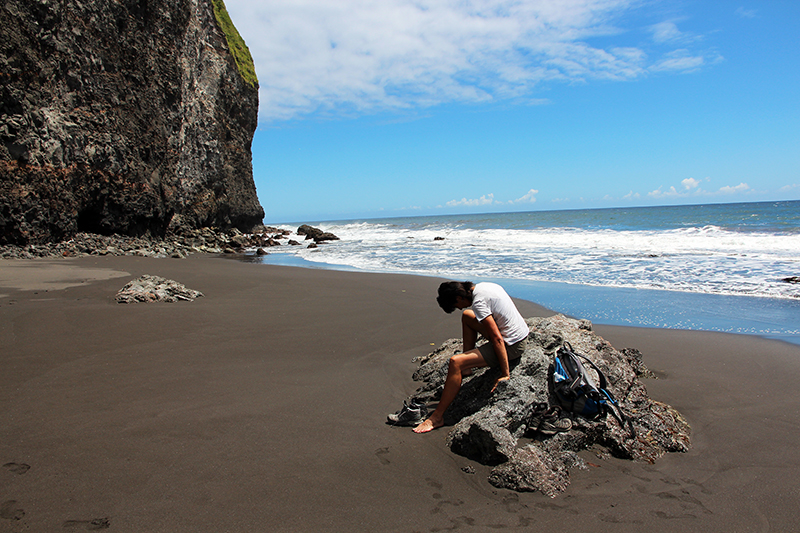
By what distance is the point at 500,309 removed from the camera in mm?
3756

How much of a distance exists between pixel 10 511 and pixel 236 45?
116 feet

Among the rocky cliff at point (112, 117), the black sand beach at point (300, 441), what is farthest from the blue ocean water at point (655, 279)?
the rocky cliff at point (112, 117)

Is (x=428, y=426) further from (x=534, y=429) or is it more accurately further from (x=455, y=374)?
(x=534, y=429)

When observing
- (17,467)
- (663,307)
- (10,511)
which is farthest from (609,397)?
(663,307)

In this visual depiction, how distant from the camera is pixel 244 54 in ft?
106

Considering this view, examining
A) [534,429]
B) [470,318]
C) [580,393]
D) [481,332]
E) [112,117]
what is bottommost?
[534,429]

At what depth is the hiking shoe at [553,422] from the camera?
10.9ft

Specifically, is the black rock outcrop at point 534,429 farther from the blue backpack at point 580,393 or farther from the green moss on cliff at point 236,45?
the green moss on cliff at point 236,45

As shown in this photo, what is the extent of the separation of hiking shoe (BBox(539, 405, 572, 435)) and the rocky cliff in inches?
701

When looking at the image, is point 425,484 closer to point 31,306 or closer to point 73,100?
point 31,306

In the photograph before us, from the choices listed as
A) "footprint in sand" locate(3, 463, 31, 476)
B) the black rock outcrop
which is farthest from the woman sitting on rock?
"footprint in sand" locate(3, 463, 31, 476)

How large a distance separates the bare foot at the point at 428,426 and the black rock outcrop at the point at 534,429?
10 cm

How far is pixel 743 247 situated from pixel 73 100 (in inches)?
1085

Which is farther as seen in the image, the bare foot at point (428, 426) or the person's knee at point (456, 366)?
the person's knee at point (456, 366)
